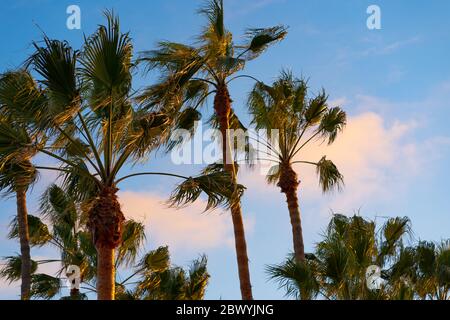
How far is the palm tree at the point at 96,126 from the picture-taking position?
10.3 m

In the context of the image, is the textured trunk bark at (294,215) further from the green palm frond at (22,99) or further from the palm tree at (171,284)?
the green palm frond at (22,99)

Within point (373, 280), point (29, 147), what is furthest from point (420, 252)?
point (29, 147)

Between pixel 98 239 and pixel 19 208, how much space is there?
25.5ft

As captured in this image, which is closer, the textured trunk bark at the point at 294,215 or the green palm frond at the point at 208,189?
the green palm frond at the point at 208,189

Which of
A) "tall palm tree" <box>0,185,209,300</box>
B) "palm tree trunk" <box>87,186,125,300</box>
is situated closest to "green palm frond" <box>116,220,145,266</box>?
"tall palm tree" <box>0,185,209,300</box>

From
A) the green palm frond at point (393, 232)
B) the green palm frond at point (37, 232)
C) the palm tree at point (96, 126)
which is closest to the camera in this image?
the palm tree at point (96, 126)

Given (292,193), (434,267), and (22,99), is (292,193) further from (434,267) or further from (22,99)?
(22,99)

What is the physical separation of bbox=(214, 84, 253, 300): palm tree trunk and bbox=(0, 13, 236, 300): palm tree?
10.6ft

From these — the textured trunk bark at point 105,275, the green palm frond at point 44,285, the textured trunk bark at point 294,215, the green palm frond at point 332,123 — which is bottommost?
the textured trunk bark at point 105,275

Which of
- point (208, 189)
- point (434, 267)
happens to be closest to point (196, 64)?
point (208, 189)

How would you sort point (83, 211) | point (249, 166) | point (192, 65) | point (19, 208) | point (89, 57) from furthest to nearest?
1. point (249, 166)
2. point (19, 208)
3. point (192, 65)
4. point (83, 211)
5. point (89, 57)

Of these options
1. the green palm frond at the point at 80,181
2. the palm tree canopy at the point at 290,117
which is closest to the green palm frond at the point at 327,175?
the palm tree canopy at the point at 290,117
